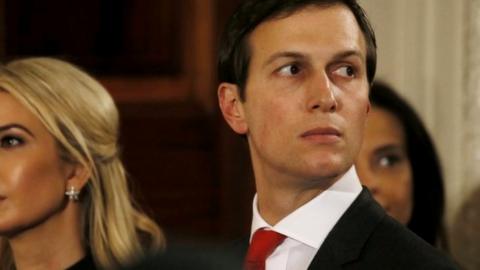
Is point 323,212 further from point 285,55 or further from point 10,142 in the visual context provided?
point 10,142

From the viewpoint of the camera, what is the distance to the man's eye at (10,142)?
180 cm

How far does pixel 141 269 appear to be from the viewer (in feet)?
2.53

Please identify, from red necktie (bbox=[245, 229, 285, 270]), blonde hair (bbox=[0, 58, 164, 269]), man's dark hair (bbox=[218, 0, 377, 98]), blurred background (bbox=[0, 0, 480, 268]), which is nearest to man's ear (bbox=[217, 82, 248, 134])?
man's dark hair (bbox=[218, 0, 377, 98])

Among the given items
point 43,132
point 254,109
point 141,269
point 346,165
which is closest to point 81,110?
point 43,132

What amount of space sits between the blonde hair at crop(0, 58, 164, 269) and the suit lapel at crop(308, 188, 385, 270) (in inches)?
19.3

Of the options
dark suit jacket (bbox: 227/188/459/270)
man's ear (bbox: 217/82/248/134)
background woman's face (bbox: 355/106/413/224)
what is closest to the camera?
dark suit jacket (bbox: 227/188/459/270)

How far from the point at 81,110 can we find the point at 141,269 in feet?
3.56

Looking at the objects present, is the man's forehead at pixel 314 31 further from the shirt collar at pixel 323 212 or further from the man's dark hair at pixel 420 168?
the man's dark hair at pixel 420 168

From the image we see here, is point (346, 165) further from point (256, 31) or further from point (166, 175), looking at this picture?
point (166, 175)

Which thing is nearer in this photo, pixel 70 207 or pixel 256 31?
pixel 256 31

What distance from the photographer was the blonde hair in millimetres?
1813

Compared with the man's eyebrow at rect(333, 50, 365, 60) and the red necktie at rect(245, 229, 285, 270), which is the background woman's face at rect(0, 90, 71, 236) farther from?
the man's eyebrow at rect(333, 50, 365, 60)

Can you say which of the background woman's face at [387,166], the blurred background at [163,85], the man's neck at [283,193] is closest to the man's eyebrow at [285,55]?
the man's neck at [283,193]

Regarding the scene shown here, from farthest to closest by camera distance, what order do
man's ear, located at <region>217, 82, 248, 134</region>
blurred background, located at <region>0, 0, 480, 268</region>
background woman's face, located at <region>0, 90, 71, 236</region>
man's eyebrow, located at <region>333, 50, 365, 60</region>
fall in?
blurred background, located at <region>0, 0, 480, 268</region> < background woman's face, located at <region>0, 90, 71, 236</region> < man's ear, located at <region>217, 82, 248, 134</region> < man's eyebrow, located at <region>333, 50, 365, 60</region>
